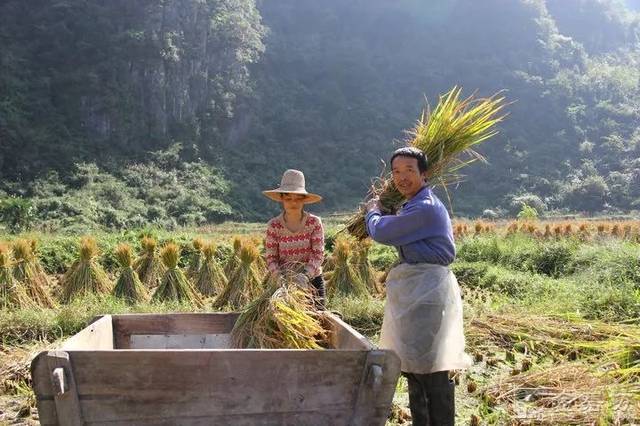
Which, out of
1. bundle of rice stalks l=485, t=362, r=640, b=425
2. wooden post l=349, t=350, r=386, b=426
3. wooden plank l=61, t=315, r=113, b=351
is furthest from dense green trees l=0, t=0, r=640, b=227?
wooden post l=349, t=350, r=386, b=426

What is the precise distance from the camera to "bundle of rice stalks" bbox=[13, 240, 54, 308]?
7.12m

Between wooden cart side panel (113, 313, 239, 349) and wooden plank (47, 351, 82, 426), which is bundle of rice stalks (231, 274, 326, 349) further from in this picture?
wooden plank (47, 351, 82, 426)

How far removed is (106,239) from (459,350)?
31.0ft

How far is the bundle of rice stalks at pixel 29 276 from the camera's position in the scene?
23.4 feet

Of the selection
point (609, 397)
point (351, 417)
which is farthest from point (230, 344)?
point (609, 397)

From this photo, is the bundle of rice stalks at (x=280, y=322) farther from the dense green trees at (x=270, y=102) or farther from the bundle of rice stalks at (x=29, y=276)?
the dense green trees at (x=270, y=102)

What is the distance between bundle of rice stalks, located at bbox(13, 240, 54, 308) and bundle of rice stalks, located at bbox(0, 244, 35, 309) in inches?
7.7

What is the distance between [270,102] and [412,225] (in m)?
48.1

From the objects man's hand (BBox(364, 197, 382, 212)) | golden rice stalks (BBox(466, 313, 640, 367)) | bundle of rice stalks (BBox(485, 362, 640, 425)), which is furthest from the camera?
golden rice stalks (BBox(466, 313, 640, 367))

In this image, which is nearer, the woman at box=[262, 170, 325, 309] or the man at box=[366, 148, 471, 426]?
the man at box=[366, 148, 471, 426]

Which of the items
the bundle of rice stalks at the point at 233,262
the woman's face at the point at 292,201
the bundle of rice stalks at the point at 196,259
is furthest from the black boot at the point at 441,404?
the bundle of rice stalks at the point at 196,259

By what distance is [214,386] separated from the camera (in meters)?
2.04

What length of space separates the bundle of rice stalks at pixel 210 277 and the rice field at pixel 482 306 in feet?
0.06

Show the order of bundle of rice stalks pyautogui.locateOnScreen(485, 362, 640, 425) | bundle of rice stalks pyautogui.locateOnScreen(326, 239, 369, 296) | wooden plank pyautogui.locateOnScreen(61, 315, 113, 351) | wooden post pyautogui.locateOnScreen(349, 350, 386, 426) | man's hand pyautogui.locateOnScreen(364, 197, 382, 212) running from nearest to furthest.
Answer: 1. wooden post pyautogui.locateOnScreen(349, 350, 386, 426)
2. wooden plank pyautogui.locateOnScreen(61, 315, 113, 351)
3. man's hand pyautogui.locateOnScreen(364, 197, 382, 212)
4. bundle of rice stalks pyautogui.locateOnScreen(485, 362, 640, 425)
5. bundle of rice stalks pyautogui.locateOnScreen(326, 239, 369, 296)
